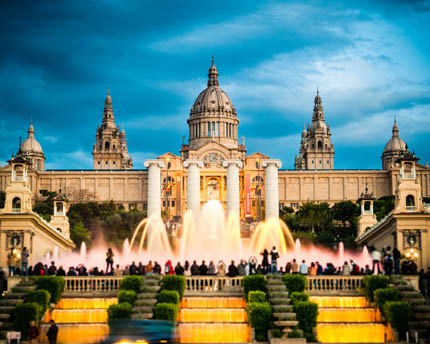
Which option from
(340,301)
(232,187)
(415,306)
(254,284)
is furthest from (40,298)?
(232,187)

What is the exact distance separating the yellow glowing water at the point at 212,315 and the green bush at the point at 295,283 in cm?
282

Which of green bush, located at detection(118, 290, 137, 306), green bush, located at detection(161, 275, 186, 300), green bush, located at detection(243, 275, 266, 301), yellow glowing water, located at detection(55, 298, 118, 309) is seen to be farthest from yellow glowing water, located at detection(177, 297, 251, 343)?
yellow glowing water, located at detection(55, 298, 118, 309)

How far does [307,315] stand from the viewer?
42.7 meters

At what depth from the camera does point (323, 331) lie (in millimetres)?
43531

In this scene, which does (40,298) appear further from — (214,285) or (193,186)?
(193,186)

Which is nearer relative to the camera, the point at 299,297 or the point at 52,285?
the point at 299,297

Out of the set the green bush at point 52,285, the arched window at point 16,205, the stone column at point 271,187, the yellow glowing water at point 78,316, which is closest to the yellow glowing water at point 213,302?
the yellow glowing water at point 78,316

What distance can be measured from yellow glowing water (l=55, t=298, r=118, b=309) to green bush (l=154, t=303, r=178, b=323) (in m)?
4.02

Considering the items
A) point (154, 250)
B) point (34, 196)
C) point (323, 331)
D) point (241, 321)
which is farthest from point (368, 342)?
point (34, 196)

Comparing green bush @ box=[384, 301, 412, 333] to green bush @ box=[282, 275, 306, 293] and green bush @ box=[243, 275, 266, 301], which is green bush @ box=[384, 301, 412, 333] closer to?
green bush @ box=[282, 275, 306, 293]

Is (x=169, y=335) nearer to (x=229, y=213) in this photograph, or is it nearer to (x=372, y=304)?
(x=372, y=304)

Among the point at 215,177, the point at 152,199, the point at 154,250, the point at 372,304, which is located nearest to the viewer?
the point at 372,304

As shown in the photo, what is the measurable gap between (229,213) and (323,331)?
77875 millimetres

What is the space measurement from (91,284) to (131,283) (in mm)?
2946
